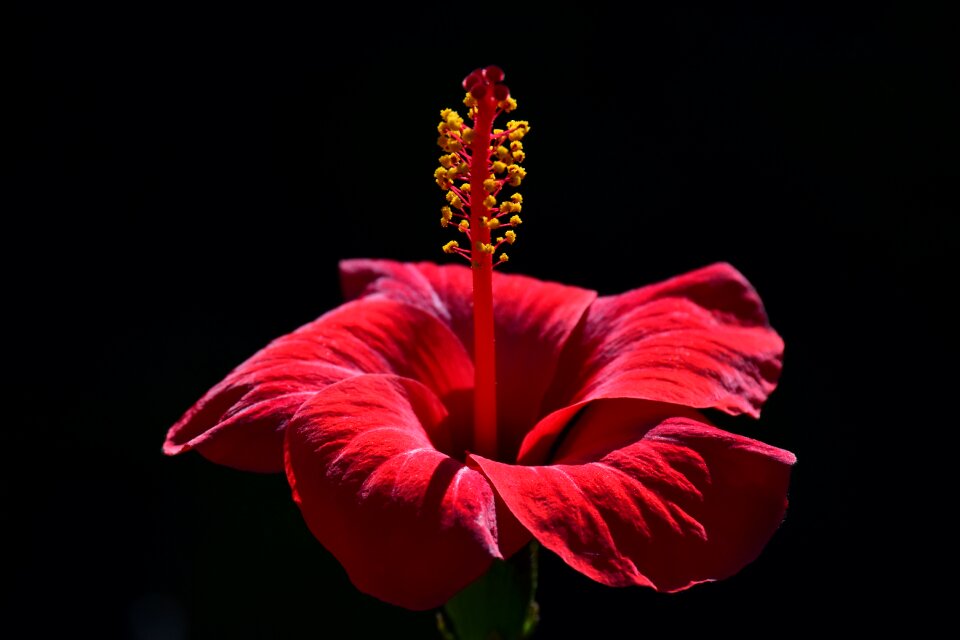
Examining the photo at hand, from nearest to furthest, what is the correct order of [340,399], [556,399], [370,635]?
[340,399]
[556,399]
[370,635]

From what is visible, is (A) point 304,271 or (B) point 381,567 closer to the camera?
(B) point 381,567

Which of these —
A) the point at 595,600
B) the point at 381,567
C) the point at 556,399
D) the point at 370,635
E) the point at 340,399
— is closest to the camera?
the point at 381,567

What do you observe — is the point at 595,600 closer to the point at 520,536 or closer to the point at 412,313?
the point at 412,313

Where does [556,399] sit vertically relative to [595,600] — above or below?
above

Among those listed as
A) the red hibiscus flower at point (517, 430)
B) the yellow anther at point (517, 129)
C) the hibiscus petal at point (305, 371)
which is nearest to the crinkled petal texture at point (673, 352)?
the red hibiscus flower at point (517, 430)

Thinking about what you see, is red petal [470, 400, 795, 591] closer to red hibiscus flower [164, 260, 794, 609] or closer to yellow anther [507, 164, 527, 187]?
red hibiscus flower [164, 260, 794, 609]

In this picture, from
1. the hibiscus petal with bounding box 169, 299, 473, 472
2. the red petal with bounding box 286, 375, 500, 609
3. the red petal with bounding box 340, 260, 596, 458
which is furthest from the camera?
the red petal with bounding box 340, 260, 596, 458

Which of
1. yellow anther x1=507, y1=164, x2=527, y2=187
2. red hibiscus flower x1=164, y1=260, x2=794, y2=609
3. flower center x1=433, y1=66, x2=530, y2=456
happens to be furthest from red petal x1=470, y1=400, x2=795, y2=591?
yellow anther x1=507, y1=164, x2=527, y2=187

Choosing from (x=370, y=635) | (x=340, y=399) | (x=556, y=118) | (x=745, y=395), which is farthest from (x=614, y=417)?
(x=556, y=118)
